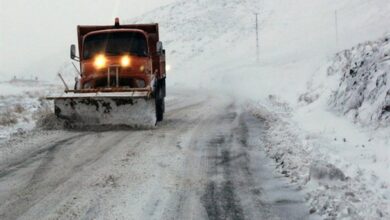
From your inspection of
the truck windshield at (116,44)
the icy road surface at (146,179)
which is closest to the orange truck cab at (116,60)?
the truck windshield at (116,44)

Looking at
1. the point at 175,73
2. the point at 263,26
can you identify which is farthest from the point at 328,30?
the point at 175,73

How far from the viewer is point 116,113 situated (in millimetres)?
11742

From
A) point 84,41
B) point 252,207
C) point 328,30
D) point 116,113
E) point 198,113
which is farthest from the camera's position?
point 328,30

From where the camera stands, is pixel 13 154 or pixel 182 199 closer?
pixel 182 199

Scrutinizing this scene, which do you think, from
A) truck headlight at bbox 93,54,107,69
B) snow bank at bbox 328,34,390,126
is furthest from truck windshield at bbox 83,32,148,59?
snow bank at bbox 328,34,390,126

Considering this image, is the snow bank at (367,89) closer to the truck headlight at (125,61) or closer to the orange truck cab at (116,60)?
the orange truck cab at (116,60)

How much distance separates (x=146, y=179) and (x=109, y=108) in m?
5.45

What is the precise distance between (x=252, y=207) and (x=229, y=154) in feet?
9.69

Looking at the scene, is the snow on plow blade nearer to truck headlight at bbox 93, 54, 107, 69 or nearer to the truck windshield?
truck headlight at bbox 93, 54, 107, 69

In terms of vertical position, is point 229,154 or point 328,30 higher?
point 328,30

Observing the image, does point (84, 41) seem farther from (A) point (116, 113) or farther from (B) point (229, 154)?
(B) point (229, 154)

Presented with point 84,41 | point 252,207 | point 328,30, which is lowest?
point 252,207

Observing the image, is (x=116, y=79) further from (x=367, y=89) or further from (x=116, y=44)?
(x=367, y=89)

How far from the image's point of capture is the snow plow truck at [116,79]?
1167 centimetres
